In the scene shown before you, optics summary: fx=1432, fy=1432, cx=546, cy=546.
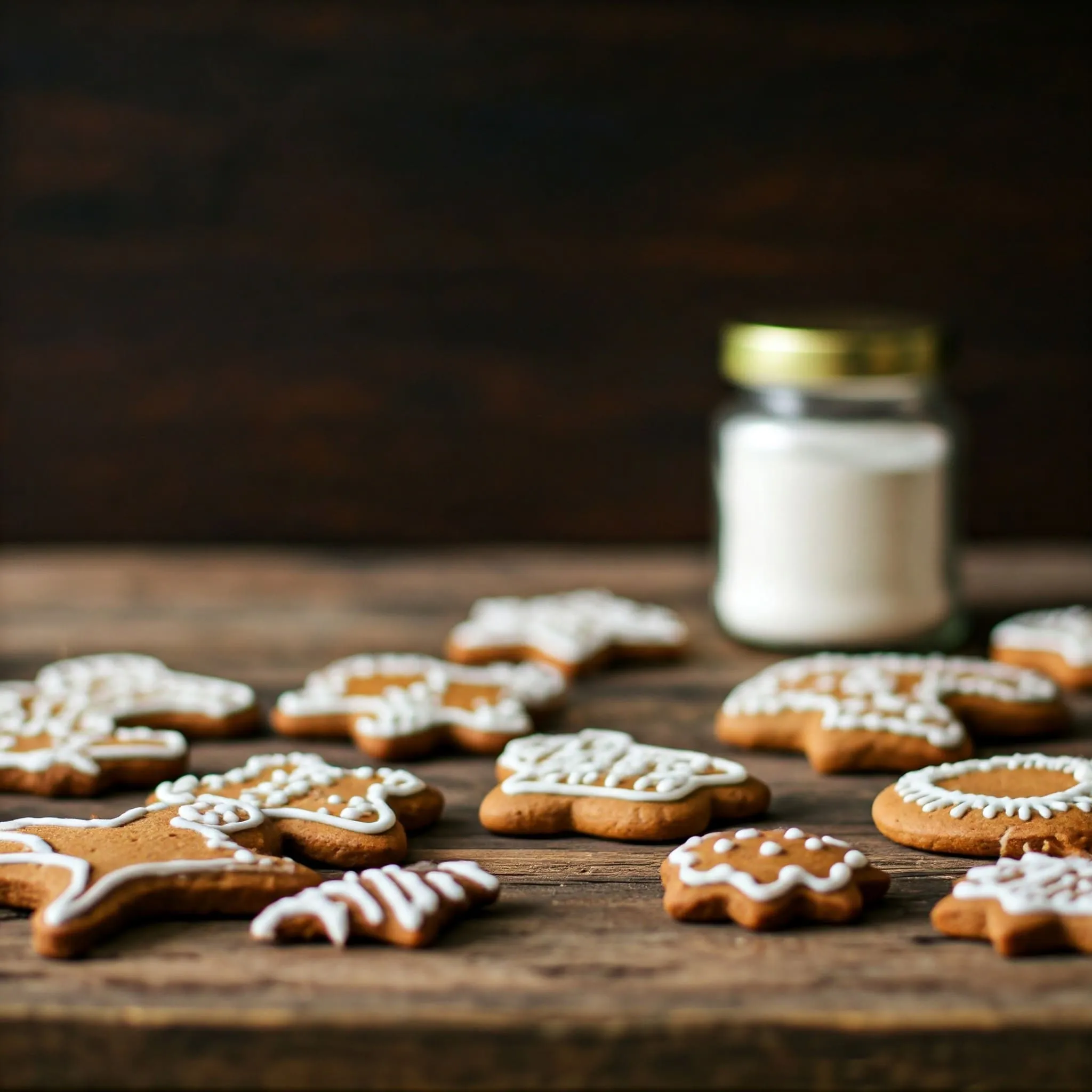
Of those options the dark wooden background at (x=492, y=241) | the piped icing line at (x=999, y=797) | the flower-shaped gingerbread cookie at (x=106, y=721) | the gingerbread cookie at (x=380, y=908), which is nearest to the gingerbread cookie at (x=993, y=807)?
the piped icing line at (x=999, y=797)

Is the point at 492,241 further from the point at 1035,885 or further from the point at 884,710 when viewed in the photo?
the point at 1035,885

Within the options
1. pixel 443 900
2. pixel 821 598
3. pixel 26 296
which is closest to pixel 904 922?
pixel 443 900

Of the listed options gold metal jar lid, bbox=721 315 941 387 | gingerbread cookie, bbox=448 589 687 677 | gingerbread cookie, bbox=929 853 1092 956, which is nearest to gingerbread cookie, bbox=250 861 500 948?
gingerbread cookie, bbox=929 853 1092 956

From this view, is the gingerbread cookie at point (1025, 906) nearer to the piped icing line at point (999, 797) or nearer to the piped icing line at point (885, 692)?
the piped icing line at point (999, 797)

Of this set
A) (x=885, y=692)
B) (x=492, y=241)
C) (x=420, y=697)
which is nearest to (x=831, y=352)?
(x=885, y=692)

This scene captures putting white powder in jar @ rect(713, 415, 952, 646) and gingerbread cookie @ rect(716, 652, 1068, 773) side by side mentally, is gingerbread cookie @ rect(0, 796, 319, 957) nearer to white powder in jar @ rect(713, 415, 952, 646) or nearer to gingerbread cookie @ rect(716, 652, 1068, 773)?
gingerbread cookie @ rect(716, 652, 1068, 773)

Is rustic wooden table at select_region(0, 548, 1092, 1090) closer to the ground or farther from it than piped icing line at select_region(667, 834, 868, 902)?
closer to the ground

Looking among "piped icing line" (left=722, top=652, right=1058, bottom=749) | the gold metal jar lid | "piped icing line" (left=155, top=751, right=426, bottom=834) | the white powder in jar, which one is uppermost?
the gold metal jar lid
